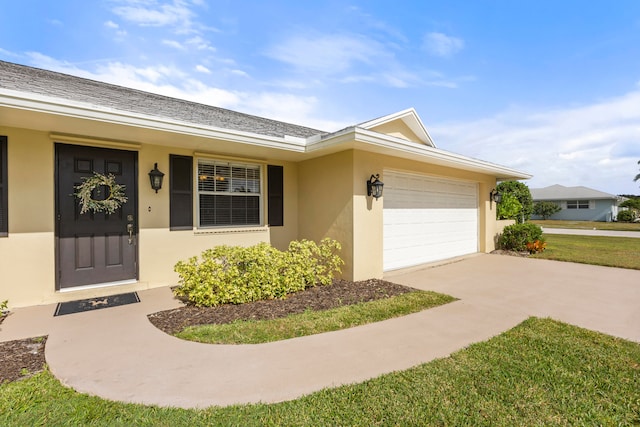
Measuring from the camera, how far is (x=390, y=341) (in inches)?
133

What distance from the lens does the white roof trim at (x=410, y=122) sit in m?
8.75

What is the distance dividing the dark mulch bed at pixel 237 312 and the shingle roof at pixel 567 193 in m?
32.2

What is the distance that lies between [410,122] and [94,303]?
9750mm

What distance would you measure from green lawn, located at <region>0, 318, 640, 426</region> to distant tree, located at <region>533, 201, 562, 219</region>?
34721 millimetres

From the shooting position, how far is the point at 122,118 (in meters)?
4.30

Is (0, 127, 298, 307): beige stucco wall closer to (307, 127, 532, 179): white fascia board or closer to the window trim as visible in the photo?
the window trim

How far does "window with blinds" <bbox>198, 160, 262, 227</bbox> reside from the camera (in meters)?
6.24

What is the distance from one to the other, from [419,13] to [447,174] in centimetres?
428

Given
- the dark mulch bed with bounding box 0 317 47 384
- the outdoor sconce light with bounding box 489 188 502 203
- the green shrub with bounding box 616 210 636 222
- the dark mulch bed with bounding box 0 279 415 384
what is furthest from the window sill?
the green shrub with bounding box 616 210 636 222

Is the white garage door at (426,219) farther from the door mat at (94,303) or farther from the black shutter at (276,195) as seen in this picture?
the door mat at (94,303)

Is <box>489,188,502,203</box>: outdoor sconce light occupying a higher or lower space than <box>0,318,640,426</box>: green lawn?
higher

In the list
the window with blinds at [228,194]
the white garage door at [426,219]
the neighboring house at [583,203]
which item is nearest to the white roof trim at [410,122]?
the white garage door at [426,219]

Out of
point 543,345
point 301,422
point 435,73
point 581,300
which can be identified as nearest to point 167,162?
point 301,422

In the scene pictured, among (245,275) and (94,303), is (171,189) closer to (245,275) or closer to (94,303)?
(94,303)
